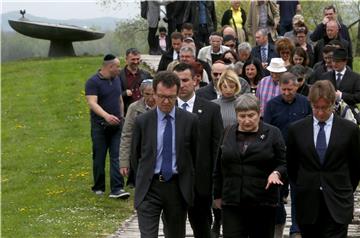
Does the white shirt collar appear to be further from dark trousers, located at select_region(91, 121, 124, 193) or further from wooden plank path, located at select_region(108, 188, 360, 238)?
dark trousers, located at select_region(91, 121, 124, 193)

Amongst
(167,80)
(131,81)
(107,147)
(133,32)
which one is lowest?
(133,32)

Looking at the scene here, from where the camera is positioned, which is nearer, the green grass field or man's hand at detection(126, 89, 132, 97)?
the green grass field

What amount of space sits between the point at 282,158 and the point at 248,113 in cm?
53

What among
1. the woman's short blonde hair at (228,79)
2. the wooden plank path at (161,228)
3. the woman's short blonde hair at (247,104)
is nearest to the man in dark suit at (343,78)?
the wooden plank path at (161,228)

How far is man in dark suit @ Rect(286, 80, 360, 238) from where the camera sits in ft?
25.9

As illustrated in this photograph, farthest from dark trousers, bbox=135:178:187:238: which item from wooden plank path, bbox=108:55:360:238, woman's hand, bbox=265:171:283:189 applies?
wooden plank path, bbox=108:55:360:238

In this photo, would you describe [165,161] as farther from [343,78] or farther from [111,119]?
[111,119]

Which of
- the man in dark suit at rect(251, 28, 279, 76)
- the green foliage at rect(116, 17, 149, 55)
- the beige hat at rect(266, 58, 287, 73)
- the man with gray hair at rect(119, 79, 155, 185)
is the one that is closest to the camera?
the man with gray hair at rect(119, 79, 155, 185)

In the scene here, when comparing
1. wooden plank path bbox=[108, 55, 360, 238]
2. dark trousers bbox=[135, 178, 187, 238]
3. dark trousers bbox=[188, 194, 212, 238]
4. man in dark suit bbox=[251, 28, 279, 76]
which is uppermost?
man in dark suit bbox=[251, 28, 279, 76]

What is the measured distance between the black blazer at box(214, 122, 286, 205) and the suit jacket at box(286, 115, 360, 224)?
11.3 inches

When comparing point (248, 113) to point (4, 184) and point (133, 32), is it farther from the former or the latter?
point (133, 32)

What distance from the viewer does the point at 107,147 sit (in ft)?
43.3

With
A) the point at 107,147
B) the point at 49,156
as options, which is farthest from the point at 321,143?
the point at 49,156

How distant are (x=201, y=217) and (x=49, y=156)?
871cm
